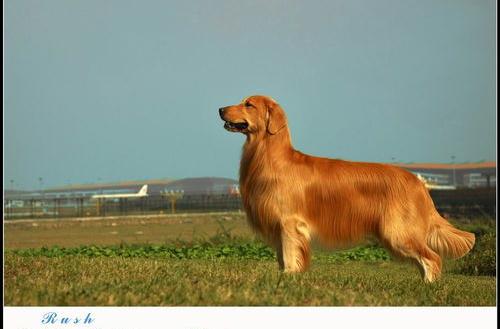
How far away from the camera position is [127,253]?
43.1 ft

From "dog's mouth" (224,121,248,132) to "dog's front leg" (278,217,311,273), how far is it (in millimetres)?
1158

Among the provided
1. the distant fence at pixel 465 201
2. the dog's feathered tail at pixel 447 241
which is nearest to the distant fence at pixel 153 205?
the distant fence at pixel 465 201

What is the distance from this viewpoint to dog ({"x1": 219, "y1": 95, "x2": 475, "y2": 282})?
27.3 ft

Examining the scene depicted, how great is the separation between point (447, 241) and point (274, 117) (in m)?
2.60

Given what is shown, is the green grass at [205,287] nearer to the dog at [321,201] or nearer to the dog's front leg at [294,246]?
the dog's front leg at [294,246]

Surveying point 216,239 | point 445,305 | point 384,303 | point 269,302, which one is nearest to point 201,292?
point 269,302

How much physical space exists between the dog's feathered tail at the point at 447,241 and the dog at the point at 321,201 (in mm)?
12

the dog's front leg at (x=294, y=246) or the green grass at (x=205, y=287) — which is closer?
the green grass at (x=205, y=287)

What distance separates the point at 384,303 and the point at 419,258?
1.59 meters

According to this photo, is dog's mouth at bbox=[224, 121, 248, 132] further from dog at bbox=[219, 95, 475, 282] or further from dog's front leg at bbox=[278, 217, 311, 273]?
dog's front leg at bbox=[278, 217, 311, 273]

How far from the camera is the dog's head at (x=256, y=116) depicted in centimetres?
828

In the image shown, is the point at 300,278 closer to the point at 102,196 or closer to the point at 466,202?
the point at 466,202

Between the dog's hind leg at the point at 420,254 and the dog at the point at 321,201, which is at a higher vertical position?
the dog at the point at 321,201

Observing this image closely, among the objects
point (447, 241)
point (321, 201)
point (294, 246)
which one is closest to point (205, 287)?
point (294, 246)
